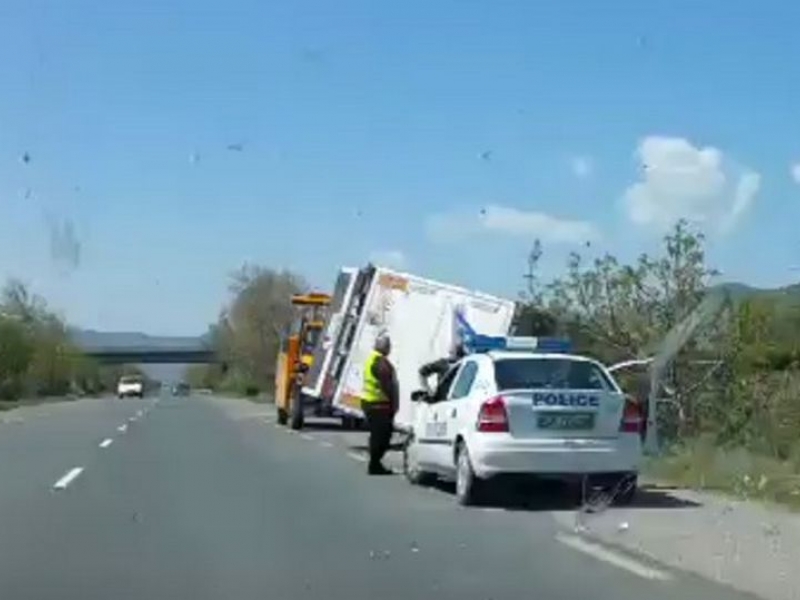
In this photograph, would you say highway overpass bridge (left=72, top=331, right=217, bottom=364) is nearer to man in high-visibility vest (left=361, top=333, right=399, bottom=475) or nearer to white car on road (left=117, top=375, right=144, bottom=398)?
white car on road (left=117, top=375, right=144, bottom=398)

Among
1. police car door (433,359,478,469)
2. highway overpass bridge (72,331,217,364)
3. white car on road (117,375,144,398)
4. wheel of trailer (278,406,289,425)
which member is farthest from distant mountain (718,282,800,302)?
highway overpass bridge (72,331,217,364)

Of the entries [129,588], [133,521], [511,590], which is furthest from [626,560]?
[133,521]

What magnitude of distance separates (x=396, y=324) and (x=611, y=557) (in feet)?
47.4

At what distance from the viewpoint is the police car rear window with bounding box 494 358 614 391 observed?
680 inches

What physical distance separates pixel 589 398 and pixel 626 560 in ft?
13.8

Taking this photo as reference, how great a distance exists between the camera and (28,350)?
108062 millimetres

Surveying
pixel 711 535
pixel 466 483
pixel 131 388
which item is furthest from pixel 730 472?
pixel 131 388

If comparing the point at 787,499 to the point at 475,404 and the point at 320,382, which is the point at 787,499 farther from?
the point at 320,382

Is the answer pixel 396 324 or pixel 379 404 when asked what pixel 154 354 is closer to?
pixel 396 324

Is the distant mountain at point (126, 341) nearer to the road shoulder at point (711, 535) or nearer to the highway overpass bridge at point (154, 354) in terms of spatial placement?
the highway overpass bridge at point (154, 354)

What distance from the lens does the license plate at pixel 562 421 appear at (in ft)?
54.8

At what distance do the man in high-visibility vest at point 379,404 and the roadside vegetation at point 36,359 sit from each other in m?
64.0

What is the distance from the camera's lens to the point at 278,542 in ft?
45.6

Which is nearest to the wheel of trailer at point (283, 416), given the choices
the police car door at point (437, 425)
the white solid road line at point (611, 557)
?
the police car door at point (437, 425)
